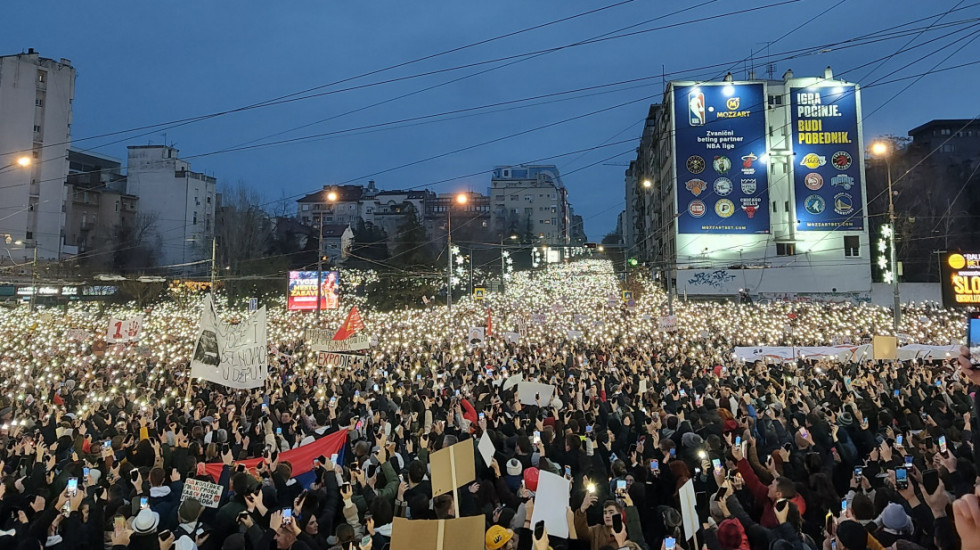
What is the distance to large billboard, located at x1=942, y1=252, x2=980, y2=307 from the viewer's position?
1204cm

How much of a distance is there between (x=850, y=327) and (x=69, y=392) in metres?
28.1

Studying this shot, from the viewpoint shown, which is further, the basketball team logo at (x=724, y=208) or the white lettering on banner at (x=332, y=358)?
the basketball team logo at (x=724, y=208)

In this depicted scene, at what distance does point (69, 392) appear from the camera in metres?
14.7

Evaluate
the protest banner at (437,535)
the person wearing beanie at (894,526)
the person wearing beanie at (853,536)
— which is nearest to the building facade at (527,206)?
the person wearing beanie at (894,526)

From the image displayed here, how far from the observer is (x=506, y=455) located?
8.15 meters

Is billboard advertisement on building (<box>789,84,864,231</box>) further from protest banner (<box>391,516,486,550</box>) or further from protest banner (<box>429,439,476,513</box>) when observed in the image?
protest banner (<box>391,516,486,550</box>)

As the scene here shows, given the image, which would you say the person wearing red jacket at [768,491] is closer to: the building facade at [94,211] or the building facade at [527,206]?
the building facade at [94,211]

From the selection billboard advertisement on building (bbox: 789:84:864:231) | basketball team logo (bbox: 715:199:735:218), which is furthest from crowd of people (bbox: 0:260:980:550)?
billboard advertisement on building (bbox: 789:84:864:231)

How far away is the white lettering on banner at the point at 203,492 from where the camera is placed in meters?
6.12

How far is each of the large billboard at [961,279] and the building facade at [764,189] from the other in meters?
31.3

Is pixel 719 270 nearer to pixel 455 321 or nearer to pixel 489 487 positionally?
pixel 455 321

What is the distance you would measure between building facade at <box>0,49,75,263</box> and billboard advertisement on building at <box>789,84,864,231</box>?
5467 cm

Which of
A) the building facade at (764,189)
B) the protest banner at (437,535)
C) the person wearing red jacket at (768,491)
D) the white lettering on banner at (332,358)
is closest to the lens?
the protest banner at (437,535)

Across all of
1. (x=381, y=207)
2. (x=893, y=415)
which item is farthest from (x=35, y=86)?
(x=893, y=415)
